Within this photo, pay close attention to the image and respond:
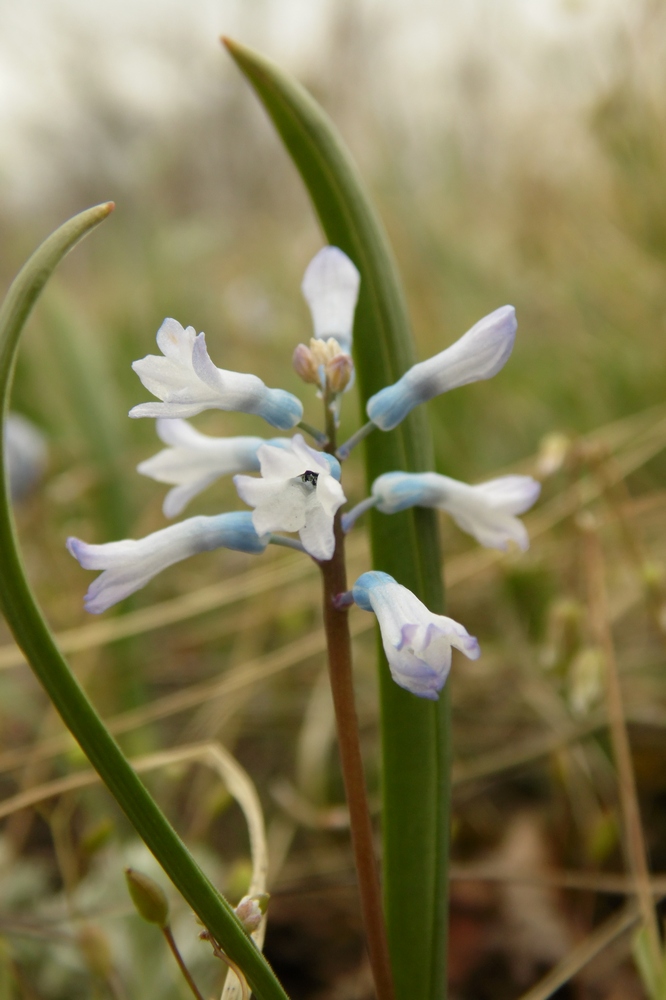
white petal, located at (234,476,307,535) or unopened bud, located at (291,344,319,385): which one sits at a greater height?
unopened bud, located at (291,344,319,385)

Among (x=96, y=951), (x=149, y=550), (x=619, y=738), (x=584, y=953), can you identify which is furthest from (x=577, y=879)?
(x=149, y=550)

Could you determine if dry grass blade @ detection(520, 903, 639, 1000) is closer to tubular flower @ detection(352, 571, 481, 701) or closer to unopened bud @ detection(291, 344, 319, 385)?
tubular flower @ detection(352, 571, 481, 701)

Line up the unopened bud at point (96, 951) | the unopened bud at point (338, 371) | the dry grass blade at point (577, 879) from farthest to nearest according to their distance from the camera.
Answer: the dry grass blade at point (577, 879) < the unopened bud at point (96, 951) < the unopened bud at point (338, 371)

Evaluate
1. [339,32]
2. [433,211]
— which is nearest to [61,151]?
[339,32]

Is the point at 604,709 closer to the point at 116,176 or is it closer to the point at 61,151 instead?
the point at 116,176

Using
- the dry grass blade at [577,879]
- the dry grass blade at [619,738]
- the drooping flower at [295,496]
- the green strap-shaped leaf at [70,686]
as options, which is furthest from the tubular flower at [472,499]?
the dry grass blade at [577,879]

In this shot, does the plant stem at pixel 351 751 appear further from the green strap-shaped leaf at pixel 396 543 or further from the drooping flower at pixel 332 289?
the drooping flower at pixel 332 289

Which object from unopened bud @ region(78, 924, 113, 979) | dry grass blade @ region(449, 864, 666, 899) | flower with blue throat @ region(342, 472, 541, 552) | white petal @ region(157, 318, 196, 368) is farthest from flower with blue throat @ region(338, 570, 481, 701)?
dry grass blade @ region(449, 864, 666, 899)

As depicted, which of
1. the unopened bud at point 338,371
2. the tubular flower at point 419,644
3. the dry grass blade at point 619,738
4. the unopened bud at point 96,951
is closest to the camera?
the tubular flower at point 419,644
